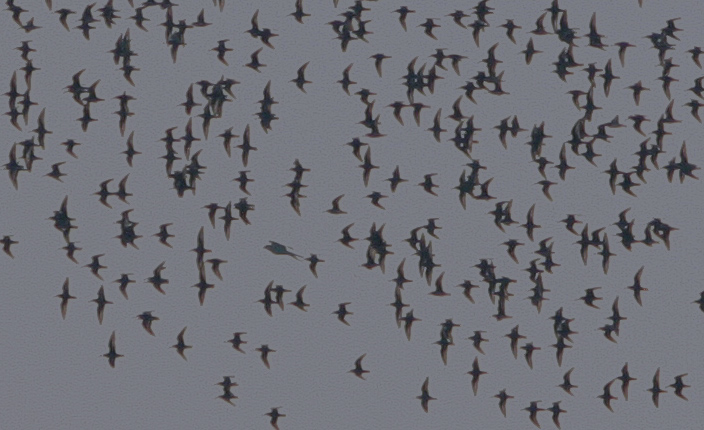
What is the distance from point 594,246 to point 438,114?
356 inches

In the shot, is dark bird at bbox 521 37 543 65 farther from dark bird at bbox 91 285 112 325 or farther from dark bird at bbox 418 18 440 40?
dark bird at bbox 91 285 112 325

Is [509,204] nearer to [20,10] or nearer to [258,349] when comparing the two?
[258,349]

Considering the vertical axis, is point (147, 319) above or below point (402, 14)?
below

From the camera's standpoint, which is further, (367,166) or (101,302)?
(101,302)

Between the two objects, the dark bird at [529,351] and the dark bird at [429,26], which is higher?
the dark bird at [429,26]

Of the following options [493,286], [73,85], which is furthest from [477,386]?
[73,85]

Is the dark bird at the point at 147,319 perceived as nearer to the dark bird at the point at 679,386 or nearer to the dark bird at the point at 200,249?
the dark bird at the point at 200,249

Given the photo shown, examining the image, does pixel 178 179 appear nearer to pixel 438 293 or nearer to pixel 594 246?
pixel 438 293

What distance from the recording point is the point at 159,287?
99.4 meters

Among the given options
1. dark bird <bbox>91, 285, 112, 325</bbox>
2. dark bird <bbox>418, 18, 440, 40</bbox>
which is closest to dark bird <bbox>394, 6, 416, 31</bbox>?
dark bird <bbox>418, 18, 440, 40</bbox>

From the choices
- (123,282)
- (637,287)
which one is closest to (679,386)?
(637,287)

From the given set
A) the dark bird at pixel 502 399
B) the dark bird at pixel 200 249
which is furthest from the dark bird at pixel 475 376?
the dark bird at pixel 200 249

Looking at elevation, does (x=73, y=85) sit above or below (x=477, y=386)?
above

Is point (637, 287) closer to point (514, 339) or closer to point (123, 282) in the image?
point (514, 339)
